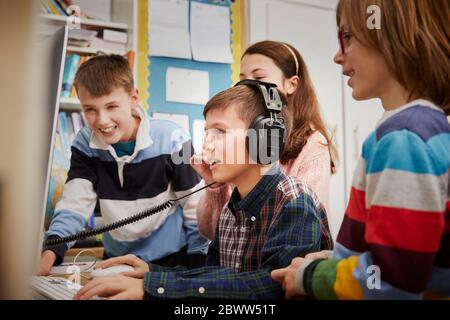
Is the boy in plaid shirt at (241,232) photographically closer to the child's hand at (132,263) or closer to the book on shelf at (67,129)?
the child's hand at (132,263)

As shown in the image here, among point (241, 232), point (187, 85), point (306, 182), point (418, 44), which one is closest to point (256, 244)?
point (241, 232)

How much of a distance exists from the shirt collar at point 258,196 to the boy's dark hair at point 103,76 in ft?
1.22

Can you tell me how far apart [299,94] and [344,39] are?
191mm

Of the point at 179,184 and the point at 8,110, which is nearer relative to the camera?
the point at 8,110

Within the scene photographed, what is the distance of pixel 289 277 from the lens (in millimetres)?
916

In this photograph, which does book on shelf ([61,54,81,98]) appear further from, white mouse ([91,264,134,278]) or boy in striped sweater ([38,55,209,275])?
white mouse ([91,264,134,278])

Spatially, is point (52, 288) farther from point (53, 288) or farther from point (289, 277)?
point (289, 277)

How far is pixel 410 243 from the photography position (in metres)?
0.75

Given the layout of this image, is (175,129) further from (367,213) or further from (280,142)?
(367,213)

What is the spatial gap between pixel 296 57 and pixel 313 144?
22cm

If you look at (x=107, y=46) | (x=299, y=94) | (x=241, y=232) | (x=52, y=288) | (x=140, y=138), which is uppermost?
(x=107, y=46)

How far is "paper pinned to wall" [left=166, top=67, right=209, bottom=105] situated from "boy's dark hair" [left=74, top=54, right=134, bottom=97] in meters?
0.09

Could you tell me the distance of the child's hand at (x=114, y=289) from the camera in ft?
3.15
